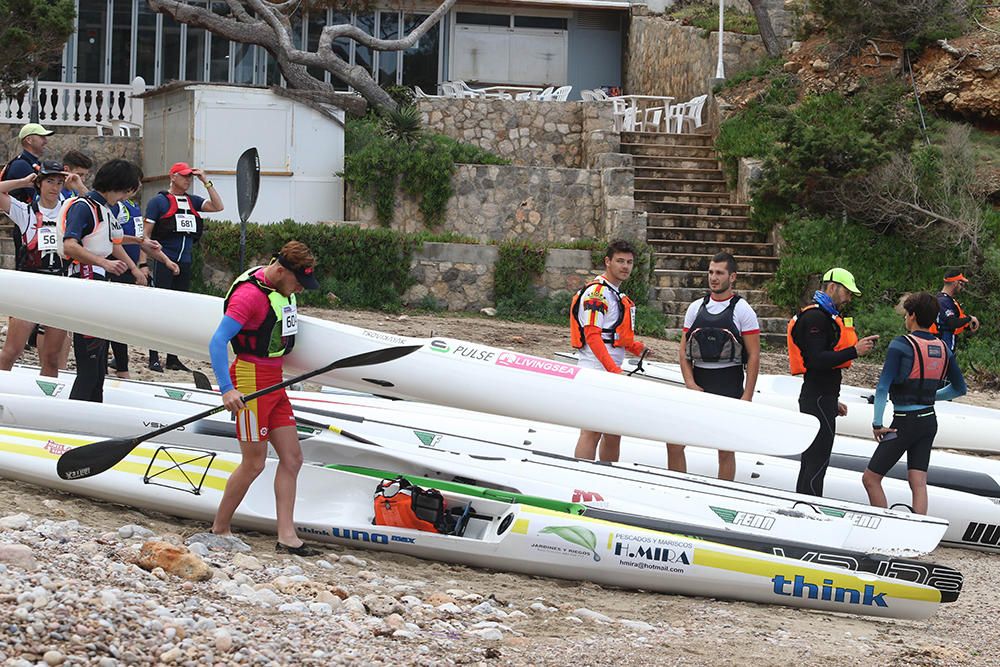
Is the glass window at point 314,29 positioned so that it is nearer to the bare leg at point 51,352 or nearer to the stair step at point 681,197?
the stair step at point 681,197

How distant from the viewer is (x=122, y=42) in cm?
2384

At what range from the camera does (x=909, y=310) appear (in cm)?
732

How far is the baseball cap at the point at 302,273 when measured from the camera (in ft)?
18.9

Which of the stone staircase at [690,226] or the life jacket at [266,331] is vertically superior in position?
the stone staircase at [690,226]

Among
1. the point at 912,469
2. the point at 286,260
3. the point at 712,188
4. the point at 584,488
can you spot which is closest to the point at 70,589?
the point at 286,260

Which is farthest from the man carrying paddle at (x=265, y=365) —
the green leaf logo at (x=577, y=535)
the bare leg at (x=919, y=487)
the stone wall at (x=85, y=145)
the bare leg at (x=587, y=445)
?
the stone wall at (x=85, y=145)

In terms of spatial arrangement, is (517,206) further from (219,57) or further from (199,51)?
(199,51)

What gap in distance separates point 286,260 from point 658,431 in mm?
2841

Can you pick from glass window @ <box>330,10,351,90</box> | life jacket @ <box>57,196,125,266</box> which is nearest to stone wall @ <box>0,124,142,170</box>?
glass window @ <box>330,10,351,90</box>

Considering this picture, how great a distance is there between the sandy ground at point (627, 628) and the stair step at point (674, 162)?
12878 millimetres

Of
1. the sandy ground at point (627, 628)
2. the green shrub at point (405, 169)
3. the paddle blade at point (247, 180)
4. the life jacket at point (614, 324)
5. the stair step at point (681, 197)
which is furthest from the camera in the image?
the stair step at point (681, 197)

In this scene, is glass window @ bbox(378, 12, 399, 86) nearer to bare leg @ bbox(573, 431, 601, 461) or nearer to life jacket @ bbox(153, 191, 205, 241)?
life jacket @ bbox(153, 191, 205, 241)

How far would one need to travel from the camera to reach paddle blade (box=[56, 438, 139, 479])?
638 centimetres

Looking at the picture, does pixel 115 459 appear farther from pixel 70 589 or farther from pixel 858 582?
pixel 858 582
